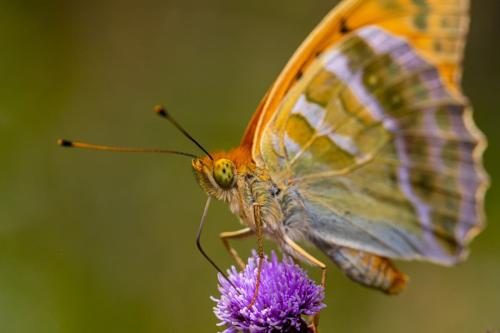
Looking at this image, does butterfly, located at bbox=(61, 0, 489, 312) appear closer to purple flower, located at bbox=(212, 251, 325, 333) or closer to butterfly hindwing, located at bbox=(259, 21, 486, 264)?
butterfly hindwing, located at bbox=(259, 21, 486, 264)

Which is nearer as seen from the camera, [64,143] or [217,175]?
[217,175]

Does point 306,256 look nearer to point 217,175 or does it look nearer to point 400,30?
point 217,175

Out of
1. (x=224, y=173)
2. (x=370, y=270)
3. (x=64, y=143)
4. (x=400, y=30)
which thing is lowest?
(x=370, y=270)

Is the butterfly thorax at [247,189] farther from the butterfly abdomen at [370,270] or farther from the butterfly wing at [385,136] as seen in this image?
the butterfly abdomen at [370,270]

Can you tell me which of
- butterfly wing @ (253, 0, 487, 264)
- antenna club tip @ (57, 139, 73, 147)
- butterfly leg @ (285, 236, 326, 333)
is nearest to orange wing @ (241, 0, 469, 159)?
butterfly wing @ (253, 0, 487, 264)

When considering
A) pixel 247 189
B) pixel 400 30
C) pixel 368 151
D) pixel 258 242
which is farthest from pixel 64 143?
pixel 400 30

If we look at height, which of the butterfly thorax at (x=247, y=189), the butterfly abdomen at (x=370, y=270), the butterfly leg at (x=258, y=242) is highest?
the butterfly thorax at (x=247, y=189)

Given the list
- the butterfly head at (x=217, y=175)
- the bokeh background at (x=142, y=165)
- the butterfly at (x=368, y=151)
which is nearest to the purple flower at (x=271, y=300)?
the butterfly at (x=368, y=151)
